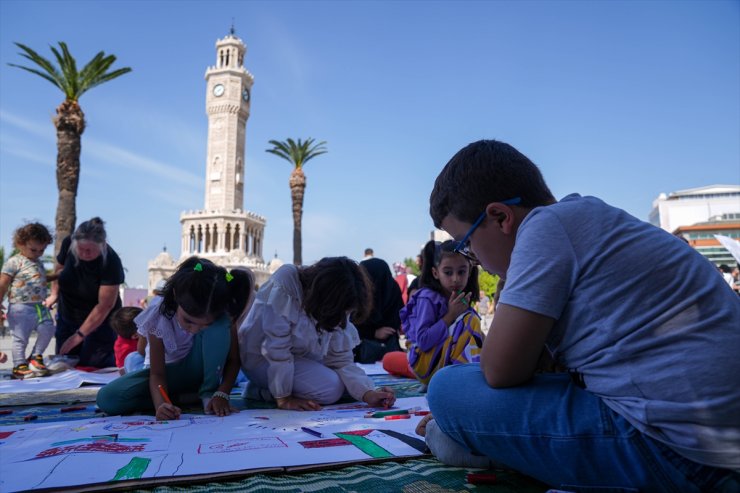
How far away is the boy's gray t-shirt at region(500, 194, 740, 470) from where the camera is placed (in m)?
1.16

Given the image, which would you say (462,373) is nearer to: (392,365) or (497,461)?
(497,461)

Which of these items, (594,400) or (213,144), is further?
(213,144)

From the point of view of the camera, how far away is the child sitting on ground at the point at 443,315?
3428 mm

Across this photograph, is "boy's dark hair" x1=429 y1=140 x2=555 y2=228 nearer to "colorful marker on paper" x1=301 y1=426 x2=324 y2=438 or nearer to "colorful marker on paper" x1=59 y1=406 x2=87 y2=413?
"colorful marker on paper" x1=301 y1=426 x2=324 y2=438

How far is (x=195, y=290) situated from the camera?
9.04 feet

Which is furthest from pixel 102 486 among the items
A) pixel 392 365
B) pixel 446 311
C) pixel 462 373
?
pixel 392 365

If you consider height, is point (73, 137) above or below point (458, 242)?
above

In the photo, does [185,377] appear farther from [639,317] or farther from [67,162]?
[67,162]

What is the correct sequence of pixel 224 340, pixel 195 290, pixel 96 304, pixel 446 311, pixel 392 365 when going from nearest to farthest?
pixel 195 290, pixel 224 340, pixel 446 311, pixel 392 365, pixel 96 304

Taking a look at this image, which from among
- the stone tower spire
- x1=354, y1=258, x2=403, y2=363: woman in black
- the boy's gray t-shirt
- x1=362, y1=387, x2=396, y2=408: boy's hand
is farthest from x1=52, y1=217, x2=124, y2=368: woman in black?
the stone tower spire

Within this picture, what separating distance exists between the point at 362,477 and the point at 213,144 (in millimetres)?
44409

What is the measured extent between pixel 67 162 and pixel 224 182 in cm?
2936

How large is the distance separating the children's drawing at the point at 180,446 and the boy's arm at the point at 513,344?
68cm

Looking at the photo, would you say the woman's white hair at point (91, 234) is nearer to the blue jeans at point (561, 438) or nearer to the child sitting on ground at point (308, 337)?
the child sitting on ground at point (308, 337)
